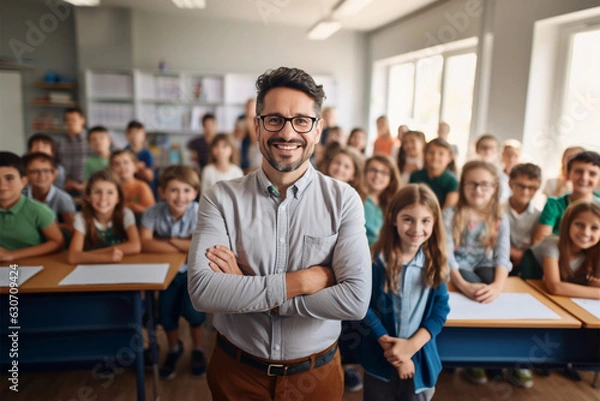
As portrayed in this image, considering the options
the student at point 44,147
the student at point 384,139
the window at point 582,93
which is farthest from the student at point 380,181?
the student at point 384,139

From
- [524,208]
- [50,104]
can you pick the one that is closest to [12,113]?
[50,104]

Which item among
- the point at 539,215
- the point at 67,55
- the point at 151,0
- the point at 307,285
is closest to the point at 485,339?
the point at 307,285

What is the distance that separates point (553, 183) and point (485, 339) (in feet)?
7.97

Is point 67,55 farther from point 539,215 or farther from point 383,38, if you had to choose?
point 539,215

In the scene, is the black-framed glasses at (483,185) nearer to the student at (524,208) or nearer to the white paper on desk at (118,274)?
the student at (524,208)

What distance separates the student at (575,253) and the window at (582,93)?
2005mm

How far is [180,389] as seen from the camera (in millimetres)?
2475

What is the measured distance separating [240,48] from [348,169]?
17.4ft

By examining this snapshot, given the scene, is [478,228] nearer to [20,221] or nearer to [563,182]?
[563,182]

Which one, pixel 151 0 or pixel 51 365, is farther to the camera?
pixel 151 0

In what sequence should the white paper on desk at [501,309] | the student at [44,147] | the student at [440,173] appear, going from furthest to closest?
the student at [44,147] < the student at [440,173] < the white paper on desk at [501,309]

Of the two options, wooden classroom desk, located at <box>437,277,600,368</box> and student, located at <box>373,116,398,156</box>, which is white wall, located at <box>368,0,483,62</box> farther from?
wooden classroom desk, located at <box>437,277,600,368</box>

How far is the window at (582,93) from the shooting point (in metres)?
3.75

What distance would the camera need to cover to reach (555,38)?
4.04m
